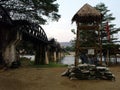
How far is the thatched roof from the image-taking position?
14656 mm

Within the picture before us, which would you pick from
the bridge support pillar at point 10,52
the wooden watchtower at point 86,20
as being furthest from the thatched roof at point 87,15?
the bridge support pillar at point 10,52

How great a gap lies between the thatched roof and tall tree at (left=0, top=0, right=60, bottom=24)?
31.5ft

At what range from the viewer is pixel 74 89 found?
423 inches

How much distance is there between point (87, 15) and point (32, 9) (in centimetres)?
1151

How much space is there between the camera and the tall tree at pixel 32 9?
950 inches

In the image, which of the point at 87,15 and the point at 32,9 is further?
the point at 32,9

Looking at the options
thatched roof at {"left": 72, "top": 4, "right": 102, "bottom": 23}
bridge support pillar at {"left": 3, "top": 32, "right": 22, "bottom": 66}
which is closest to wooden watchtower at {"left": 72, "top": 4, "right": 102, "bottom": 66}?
thatched roof at {"left": 72, "top": 4, "right": 102, "bottom": 23}

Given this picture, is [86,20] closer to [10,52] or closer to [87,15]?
[87,15]

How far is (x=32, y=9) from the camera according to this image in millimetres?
24984

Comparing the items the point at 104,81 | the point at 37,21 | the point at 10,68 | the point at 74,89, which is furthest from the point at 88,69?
the point at 37,21

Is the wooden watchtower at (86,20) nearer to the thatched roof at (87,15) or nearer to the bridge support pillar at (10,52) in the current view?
the thatched roof at (87,15)

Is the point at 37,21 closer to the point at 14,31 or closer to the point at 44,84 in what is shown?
→ the point at 14,31

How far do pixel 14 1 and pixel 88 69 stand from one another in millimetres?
13906

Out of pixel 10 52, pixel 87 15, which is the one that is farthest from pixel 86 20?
pixel 10 52
